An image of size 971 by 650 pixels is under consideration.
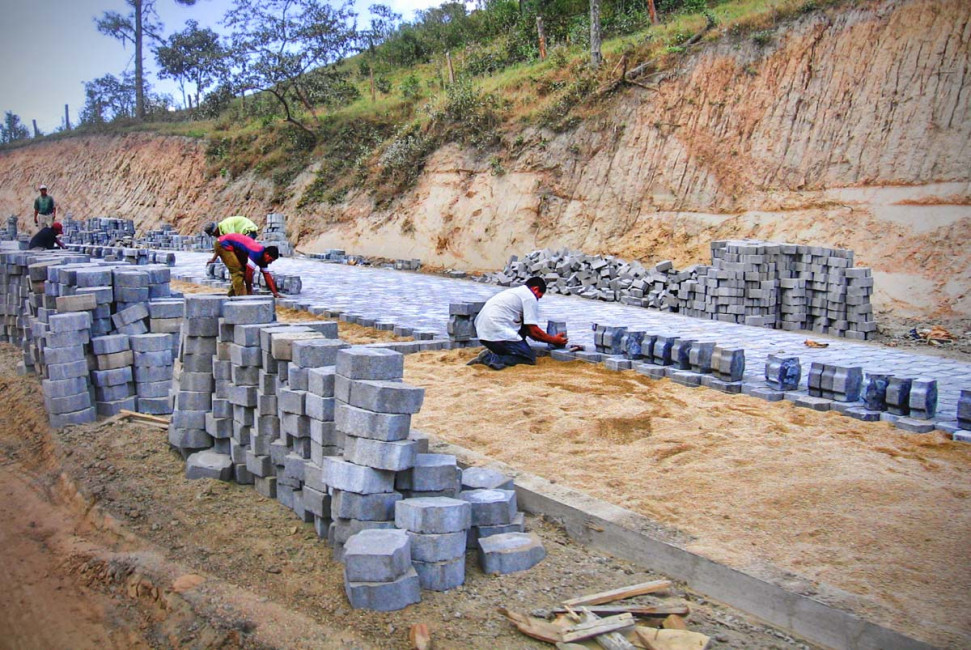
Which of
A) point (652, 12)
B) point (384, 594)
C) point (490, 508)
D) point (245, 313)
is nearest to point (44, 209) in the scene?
point (245, 313)

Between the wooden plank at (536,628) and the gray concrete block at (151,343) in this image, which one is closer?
the wooden plank at (536,628)

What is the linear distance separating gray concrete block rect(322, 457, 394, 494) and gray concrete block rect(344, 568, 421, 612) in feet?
1.77

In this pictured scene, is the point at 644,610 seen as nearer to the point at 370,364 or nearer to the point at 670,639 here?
the point at 670,639

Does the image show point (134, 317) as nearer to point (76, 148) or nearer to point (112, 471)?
point (112, 471)

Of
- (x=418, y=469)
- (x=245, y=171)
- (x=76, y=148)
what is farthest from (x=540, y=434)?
(x=76, y=148)

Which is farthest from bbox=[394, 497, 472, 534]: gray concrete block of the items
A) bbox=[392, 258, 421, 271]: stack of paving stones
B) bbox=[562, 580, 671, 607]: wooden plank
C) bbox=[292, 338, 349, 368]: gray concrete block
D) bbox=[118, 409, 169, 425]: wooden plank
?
bbox=[392, 258, 421, 271]: stack of paving stones

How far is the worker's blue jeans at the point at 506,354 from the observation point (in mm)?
9172

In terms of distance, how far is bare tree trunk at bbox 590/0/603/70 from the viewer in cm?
2170

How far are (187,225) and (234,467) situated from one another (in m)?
28.0

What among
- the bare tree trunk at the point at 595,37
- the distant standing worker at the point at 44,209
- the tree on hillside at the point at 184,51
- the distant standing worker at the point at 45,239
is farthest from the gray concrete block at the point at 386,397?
the tree on hillside at the point at 184,51

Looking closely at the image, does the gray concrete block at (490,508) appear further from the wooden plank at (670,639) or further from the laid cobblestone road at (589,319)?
the laid cobblestone road at (589,319)

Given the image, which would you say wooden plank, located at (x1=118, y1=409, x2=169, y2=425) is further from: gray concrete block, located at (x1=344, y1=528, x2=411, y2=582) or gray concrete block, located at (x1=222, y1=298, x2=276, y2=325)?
gray concrete block, located at (x1=344, y1=528, x2=411, y2=582)

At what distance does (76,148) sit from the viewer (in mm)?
39344

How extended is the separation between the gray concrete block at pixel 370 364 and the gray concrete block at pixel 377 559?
952 millimetres
